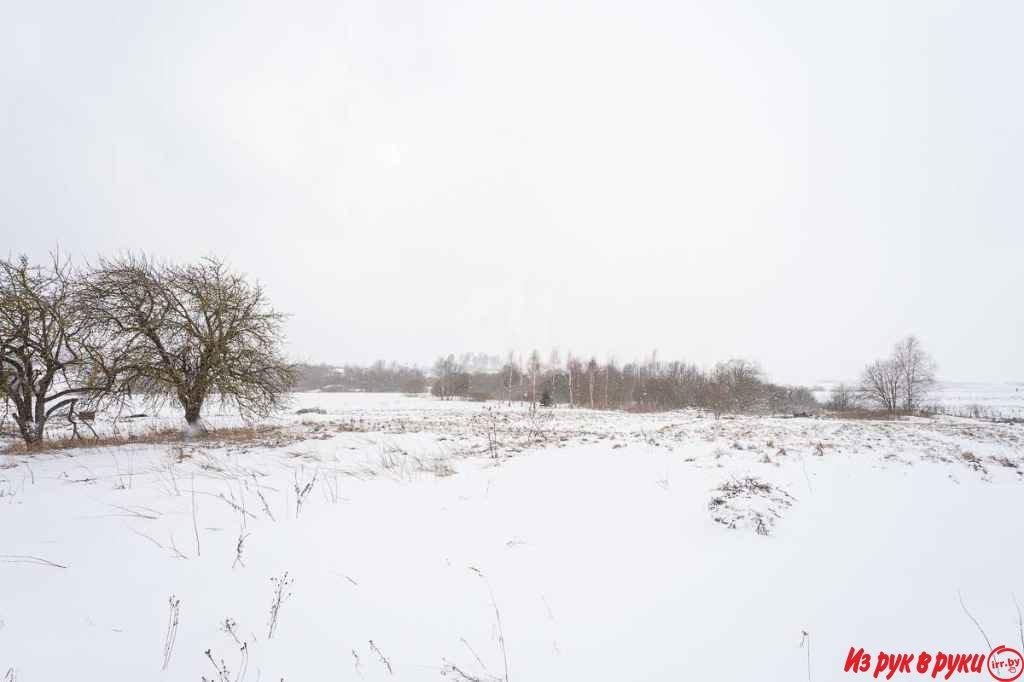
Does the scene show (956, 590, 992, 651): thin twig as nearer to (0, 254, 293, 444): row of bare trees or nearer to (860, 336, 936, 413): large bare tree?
(0, 254, 293, 444): row of bare trees

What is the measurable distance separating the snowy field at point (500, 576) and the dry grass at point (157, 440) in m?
4.75

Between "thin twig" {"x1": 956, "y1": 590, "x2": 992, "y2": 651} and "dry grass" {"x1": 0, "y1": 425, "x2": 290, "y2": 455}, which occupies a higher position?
"thin twig" {"x1": 956, "y1": 590, "x2": 992, "y2": 651}

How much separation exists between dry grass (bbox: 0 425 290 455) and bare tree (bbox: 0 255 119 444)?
58 centimetres

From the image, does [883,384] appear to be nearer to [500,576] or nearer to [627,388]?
[627,388]

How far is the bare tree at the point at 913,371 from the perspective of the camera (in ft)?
146

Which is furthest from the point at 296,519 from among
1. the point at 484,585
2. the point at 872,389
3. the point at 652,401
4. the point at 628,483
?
the point at 872,389

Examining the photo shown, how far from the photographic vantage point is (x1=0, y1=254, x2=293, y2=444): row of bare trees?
9.55 metres

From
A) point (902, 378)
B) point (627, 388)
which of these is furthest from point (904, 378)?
point (627, 388)

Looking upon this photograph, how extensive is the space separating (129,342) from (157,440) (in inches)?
116

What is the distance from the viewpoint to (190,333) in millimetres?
10930

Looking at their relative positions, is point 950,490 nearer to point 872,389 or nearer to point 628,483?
point 628,483

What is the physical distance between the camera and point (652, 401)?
55.0m
